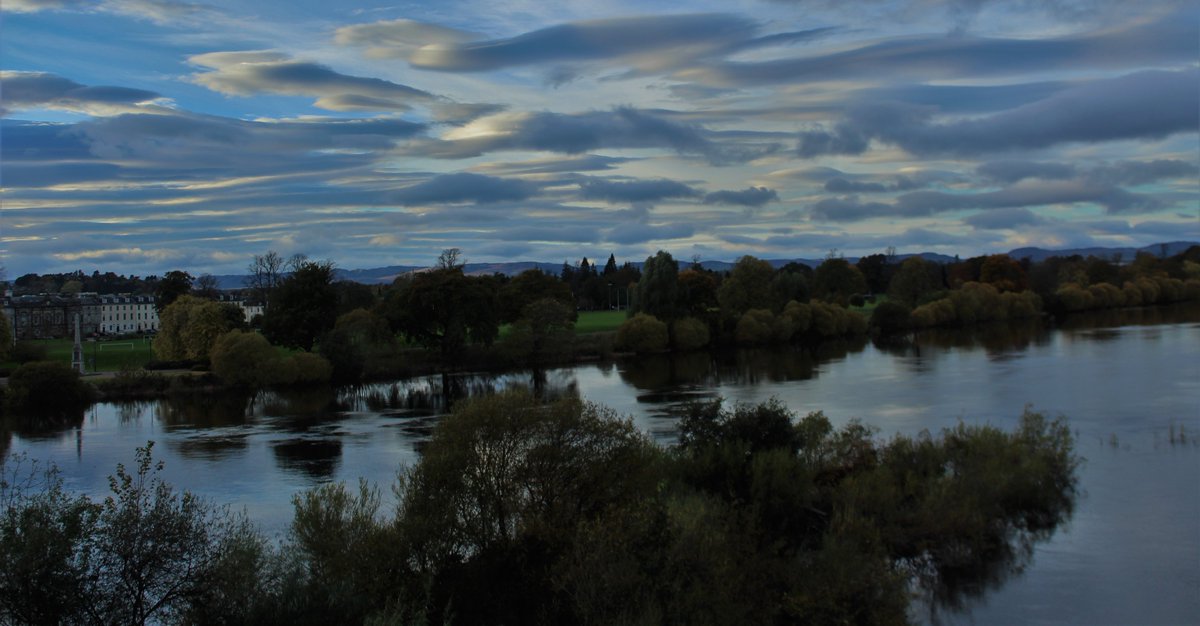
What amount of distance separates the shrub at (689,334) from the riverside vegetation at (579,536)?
1600 inches

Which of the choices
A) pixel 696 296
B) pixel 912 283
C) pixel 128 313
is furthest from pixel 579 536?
pixel 128 313

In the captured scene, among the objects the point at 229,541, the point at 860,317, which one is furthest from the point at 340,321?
the point at 229,541

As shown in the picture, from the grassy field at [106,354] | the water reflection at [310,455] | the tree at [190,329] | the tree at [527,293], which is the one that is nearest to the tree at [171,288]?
the grassy field at [106,354]

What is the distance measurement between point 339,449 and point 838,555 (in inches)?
751

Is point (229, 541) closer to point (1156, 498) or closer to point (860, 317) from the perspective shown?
point (1156, 498)

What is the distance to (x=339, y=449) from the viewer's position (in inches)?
1163

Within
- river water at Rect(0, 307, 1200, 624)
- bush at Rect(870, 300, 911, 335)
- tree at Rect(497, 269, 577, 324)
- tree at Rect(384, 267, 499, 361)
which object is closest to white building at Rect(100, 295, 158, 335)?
tree at Rect(497, 269, 577, 324)

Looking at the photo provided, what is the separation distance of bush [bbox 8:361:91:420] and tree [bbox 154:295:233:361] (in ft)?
32.6

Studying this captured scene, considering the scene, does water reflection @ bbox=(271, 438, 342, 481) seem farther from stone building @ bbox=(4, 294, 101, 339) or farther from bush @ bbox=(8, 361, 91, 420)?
stone building @ bbox=(4, 294, 101, 339)

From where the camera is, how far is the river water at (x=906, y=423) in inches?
661

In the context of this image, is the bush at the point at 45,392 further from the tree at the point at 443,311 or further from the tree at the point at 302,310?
the tree at the point at 443,311

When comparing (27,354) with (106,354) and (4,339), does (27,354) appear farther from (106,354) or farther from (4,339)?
(106,354)

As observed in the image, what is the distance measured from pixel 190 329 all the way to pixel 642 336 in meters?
25.7

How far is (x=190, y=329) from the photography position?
5094 centimetres
